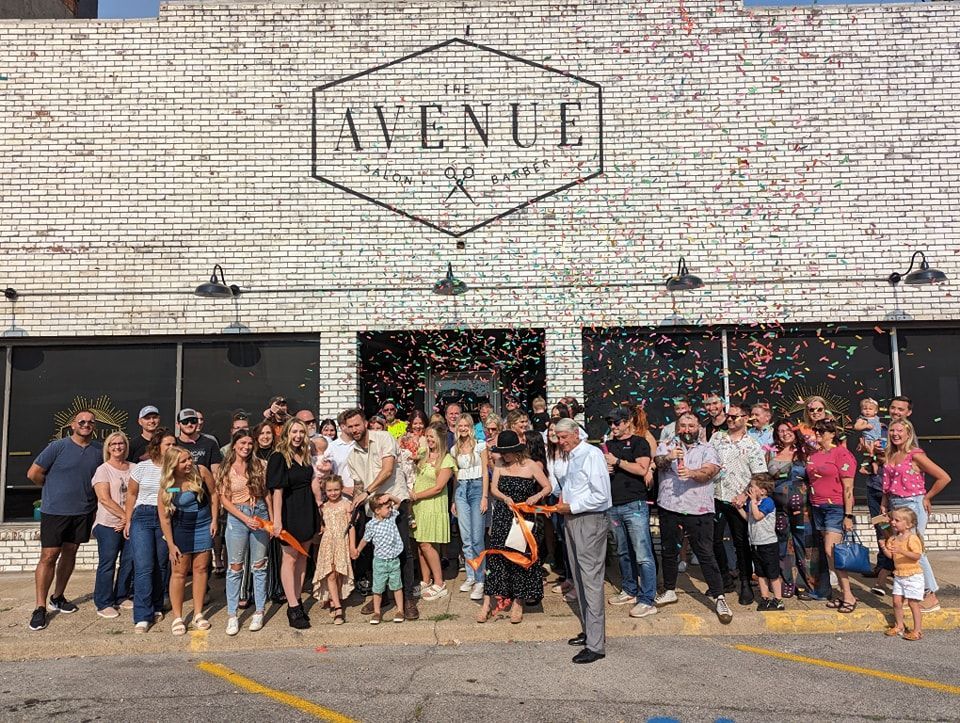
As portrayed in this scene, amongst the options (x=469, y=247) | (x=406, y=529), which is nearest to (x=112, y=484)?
(x=406, y=529)

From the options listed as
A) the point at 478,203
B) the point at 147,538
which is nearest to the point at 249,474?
the point at 147,538

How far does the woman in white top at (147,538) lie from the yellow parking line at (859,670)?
510 centimetres

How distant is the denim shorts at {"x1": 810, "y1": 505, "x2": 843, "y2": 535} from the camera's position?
6688mm

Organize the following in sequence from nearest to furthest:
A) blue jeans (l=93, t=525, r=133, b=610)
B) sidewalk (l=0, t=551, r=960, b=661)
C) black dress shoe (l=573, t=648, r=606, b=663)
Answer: black dress shoe (l=573, t=648, r=606, b=663)
sidewalk (l=0, t=551, r=960, b=661)
blue jeans (l=93, t=525, r=133, b=610)

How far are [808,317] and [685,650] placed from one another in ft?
17.6

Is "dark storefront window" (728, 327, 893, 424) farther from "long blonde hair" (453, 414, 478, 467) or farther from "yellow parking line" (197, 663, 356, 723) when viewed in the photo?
"yellow parking line" (197, 663, 356, 723)

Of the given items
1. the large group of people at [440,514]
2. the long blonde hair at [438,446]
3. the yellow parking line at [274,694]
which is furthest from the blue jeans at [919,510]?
the yellow parking line at [274,694]

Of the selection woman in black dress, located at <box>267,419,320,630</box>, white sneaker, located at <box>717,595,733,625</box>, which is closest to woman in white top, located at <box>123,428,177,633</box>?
woman in black dress, located at <box>267,419,320,630</box>

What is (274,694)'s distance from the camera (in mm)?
5070

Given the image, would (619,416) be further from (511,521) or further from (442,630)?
(442,630)

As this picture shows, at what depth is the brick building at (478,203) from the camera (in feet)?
31.7

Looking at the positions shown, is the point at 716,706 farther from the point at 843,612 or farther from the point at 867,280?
the point at 867,280

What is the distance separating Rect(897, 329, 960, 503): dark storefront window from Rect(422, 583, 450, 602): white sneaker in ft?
21.4

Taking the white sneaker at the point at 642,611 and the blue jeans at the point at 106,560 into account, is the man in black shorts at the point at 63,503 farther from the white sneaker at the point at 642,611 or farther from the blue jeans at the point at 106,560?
the white sneaker at the point at 642,611
